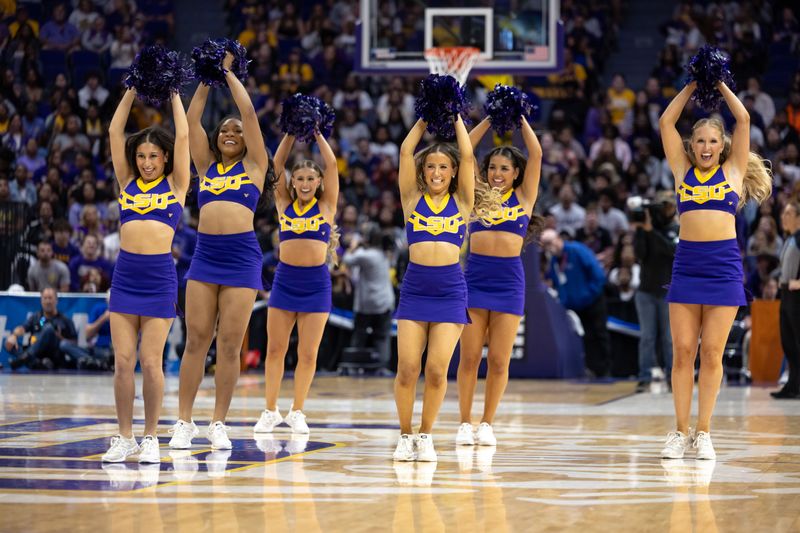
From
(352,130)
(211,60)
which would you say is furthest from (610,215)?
(211,60)

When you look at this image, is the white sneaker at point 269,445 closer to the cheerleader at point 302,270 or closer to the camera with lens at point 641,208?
the cheerleader at point 302,270

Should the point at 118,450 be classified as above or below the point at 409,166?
below

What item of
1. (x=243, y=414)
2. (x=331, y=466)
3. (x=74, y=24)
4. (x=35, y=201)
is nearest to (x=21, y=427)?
(x=243, y=414)

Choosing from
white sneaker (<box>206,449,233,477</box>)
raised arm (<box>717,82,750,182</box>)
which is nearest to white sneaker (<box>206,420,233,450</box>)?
white sneaker (<box>206,449,233,477</box>)

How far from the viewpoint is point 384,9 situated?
14250 mm

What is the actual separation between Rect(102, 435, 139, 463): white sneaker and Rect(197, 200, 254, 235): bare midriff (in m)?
1.38

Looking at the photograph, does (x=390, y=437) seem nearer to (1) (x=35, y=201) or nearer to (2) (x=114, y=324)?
(2) (x=114, y=324)

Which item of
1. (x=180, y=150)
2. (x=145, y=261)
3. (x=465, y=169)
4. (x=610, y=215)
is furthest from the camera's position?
(x=610, y=215)

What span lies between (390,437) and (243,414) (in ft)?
6.47

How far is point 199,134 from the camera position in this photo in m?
7.18

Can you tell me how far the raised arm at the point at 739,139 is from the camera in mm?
6895

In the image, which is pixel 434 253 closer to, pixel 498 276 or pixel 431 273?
pixel 431 273

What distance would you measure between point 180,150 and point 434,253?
1.43 metres

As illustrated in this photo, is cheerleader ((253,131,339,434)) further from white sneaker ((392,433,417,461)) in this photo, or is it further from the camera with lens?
the camera with lens
